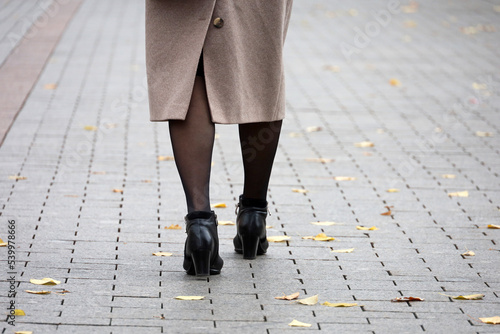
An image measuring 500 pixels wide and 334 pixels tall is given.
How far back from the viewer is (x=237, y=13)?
3436mm

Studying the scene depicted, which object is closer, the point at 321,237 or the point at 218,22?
the point at 218,22

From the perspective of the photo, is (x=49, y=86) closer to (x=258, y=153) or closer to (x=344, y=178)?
(x=344, y=178)

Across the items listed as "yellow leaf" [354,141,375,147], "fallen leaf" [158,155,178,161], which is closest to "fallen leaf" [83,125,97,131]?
"fallen leaf" [158,155,178,161]

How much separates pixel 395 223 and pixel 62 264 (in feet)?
6.09

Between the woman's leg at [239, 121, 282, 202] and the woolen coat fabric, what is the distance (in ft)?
0.70

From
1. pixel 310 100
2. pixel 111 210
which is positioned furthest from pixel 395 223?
pixel 310 100

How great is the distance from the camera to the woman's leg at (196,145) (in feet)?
11.3

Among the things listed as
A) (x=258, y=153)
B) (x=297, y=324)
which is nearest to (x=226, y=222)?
(x=258, y=153)

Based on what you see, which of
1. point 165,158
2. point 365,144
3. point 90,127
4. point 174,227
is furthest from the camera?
point 90,127

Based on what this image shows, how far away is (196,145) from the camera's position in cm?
350

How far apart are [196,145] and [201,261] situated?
496 mm

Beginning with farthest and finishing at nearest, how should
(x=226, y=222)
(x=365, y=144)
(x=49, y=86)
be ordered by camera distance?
(x=49, y=86)
(x=365, y=144)
(x=226, y=222)

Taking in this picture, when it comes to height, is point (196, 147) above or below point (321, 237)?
above

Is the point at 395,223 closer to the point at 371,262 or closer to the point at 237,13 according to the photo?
the point at 371,262
